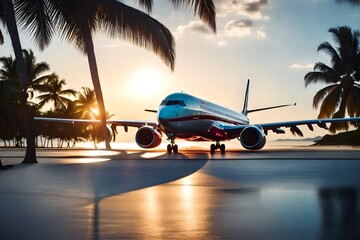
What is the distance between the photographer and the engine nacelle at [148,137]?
3369 centimetres

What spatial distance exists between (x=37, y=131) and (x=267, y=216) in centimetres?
8347

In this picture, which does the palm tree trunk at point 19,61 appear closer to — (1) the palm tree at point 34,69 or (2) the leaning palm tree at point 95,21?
(2) the leaning palm tree at point 95,21

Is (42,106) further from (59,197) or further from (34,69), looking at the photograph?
(59,197)

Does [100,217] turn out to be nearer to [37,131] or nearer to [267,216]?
[267,216]

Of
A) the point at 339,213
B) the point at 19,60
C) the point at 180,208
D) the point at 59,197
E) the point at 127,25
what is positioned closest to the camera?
the point at 339,213

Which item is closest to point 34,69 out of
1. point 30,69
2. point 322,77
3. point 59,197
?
point 30,69

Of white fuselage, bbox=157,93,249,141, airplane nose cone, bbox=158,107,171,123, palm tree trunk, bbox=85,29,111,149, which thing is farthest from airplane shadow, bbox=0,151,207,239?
palm tree trunk, bbox=85,29,111,149

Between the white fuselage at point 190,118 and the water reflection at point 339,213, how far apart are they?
21.1m

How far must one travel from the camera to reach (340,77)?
5772cm

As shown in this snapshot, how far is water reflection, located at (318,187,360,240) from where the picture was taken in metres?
5.66

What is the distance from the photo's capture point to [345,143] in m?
62.9

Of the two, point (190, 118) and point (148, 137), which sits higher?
point (190, 118)

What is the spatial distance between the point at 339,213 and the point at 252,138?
26.2 meters

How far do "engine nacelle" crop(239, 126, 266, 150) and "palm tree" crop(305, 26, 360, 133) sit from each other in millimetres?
23528
